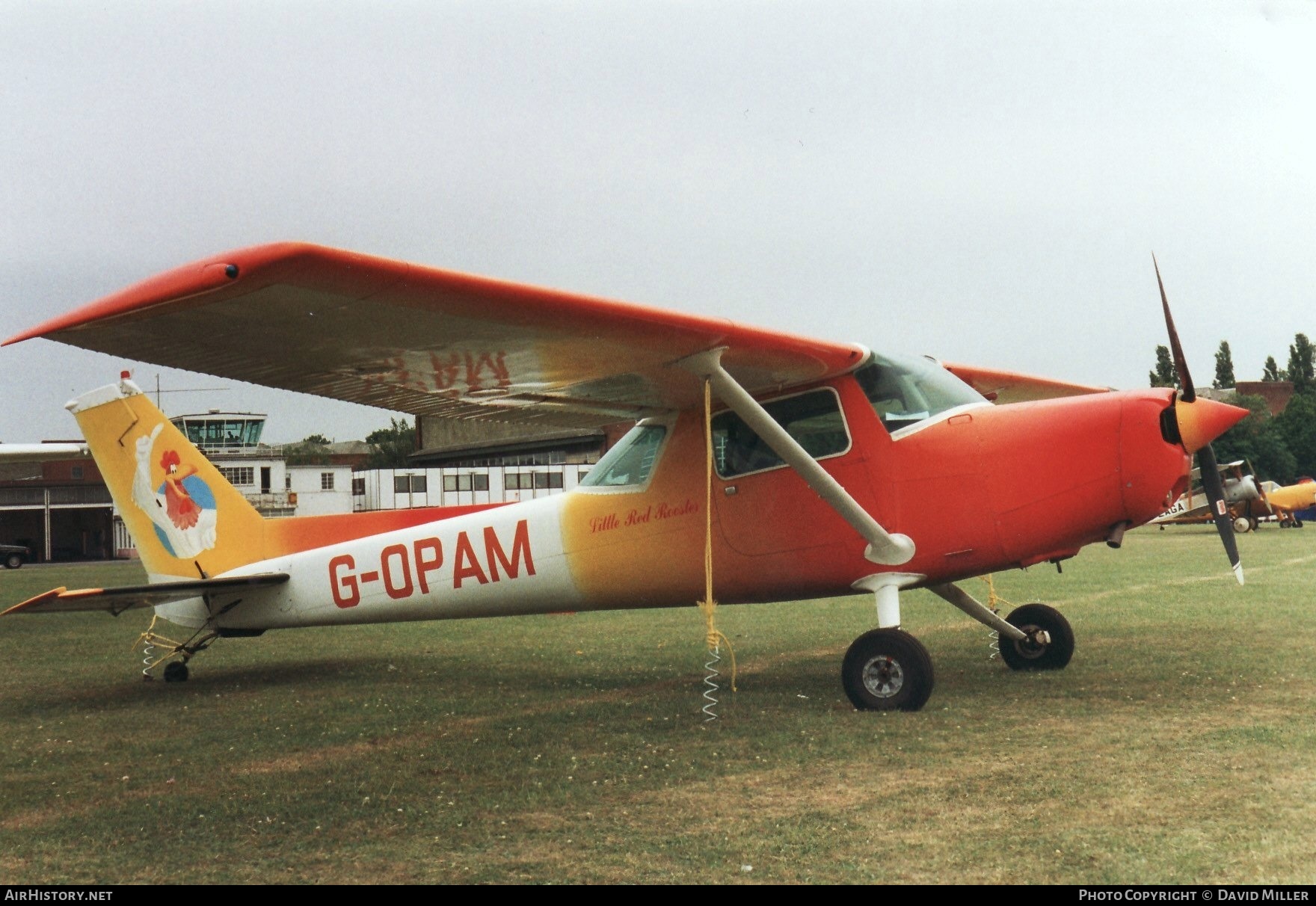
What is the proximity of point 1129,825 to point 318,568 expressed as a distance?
7106mm

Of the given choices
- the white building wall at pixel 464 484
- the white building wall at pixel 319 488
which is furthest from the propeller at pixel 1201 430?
the white building wall at pixel 319 488

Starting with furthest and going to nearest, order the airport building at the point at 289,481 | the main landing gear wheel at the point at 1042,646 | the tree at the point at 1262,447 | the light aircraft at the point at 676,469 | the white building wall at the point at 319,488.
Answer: the white building wall at the point at 319,488 → the tree at the point at 1262,447 → the airport building at the point at 289,481 → the main landing gear wheel at the point at 1042,646 → the light aircraft at the point at 676,469

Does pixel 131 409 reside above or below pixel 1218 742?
above

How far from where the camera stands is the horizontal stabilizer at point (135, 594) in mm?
8023

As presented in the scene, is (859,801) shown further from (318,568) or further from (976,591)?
(976,591)

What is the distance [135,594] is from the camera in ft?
29.4

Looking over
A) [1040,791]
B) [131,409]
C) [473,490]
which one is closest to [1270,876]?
[1040,791]

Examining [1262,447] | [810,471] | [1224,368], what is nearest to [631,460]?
[810,471]

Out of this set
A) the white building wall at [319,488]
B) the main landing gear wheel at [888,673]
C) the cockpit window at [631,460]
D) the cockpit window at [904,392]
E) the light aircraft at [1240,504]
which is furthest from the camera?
the white building wall at [319,488]

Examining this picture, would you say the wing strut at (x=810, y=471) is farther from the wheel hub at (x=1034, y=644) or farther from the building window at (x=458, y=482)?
the building window at (x=458, y=482)

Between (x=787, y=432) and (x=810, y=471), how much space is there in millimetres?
447

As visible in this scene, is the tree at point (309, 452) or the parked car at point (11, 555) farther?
the tree at point (309, 452)

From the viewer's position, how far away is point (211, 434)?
Result: 224ft

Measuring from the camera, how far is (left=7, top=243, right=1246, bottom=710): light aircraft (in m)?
6.10
